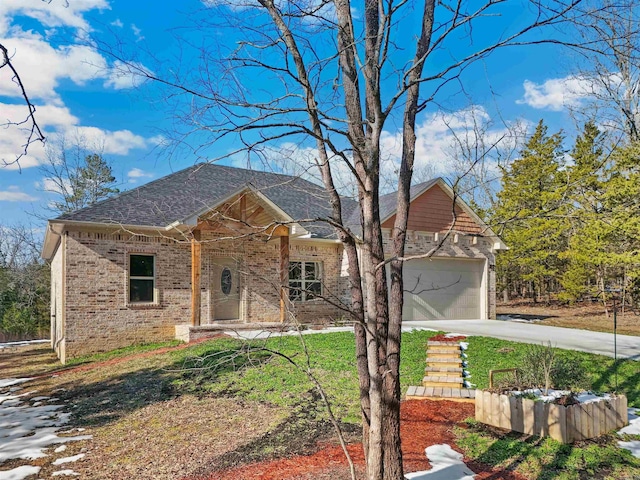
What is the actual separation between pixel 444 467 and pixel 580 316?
19023 mm

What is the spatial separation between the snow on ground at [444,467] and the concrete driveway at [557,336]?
21.3ft

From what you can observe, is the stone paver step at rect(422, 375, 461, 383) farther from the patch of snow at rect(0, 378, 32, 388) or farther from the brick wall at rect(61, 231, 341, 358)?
the patch of snow at rect(0, 378, 32, 388)

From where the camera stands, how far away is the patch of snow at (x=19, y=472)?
5184 millimetres

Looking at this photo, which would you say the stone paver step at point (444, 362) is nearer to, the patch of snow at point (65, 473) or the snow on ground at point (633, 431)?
the snow on ground at point (633, 431)

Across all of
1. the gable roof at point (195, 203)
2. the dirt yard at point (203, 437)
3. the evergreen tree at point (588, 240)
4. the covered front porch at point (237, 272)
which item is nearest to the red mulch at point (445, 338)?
the gable roof at point (195, 203)

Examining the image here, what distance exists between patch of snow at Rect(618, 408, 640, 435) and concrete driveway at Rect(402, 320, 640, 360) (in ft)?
11.4

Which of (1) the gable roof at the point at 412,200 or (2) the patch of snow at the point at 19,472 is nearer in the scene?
(2) the patch of snow at the point at 19,472

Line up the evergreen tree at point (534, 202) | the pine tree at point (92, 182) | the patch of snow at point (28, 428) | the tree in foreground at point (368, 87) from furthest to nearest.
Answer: the pine tree at point (92, 182) < the evergreen tree at point (534, 202) < the patch of snow at point (28, 428) < the tree in foreground at point (368, 87)

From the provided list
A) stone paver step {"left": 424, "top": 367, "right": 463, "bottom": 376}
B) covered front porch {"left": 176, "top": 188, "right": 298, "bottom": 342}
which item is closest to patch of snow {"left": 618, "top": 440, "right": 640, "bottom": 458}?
stone paver step {"left": 424, "top": 367, "right": 463, "bottom": 376}

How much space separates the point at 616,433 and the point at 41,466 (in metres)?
7.05

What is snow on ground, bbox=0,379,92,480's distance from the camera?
19.4ft

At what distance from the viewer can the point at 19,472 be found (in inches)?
209

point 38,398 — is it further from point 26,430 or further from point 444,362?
point 444,362

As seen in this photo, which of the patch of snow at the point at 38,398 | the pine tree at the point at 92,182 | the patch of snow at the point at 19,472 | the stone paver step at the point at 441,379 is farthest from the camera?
the pine tree at the point at 92,182
